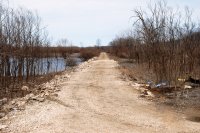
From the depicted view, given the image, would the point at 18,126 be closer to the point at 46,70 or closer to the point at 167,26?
the point at 167,26

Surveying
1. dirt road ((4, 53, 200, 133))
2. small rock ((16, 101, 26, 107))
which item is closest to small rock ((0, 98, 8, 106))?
small rock ((16, 101, 26, 107))

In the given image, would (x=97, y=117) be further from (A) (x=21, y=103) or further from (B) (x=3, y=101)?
(B) (x=3, y=101)

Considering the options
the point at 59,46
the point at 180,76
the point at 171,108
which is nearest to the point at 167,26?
the point at 180,76

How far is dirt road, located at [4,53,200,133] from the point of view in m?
9.12

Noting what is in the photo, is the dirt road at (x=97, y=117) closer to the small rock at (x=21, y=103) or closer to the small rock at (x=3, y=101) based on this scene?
the small rock at (x=21, y=103)

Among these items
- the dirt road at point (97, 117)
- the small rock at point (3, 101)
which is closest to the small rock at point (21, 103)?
the dirt road at point (97, 117)

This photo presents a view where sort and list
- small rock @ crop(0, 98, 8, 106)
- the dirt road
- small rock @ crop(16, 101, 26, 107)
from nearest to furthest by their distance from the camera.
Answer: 1. the dirt road
2. small rock @ crop(16, 101, 26, 107)
3. small rock @ crop(0, 98, 8, 106)

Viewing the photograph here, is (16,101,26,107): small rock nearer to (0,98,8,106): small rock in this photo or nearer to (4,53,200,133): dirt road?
(4,53,200,133): dirt road

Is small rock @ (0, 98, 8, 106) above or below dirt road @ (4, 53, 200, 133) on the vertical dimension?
above

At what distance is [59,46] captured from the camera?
192 ft

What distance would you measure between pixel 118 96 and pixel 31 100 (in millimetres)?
3650

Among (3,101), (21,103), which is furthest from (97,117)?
(3,101)

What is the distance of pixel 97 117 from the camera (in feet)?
34.1

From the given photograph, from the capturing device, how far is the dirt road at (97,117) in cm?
912
